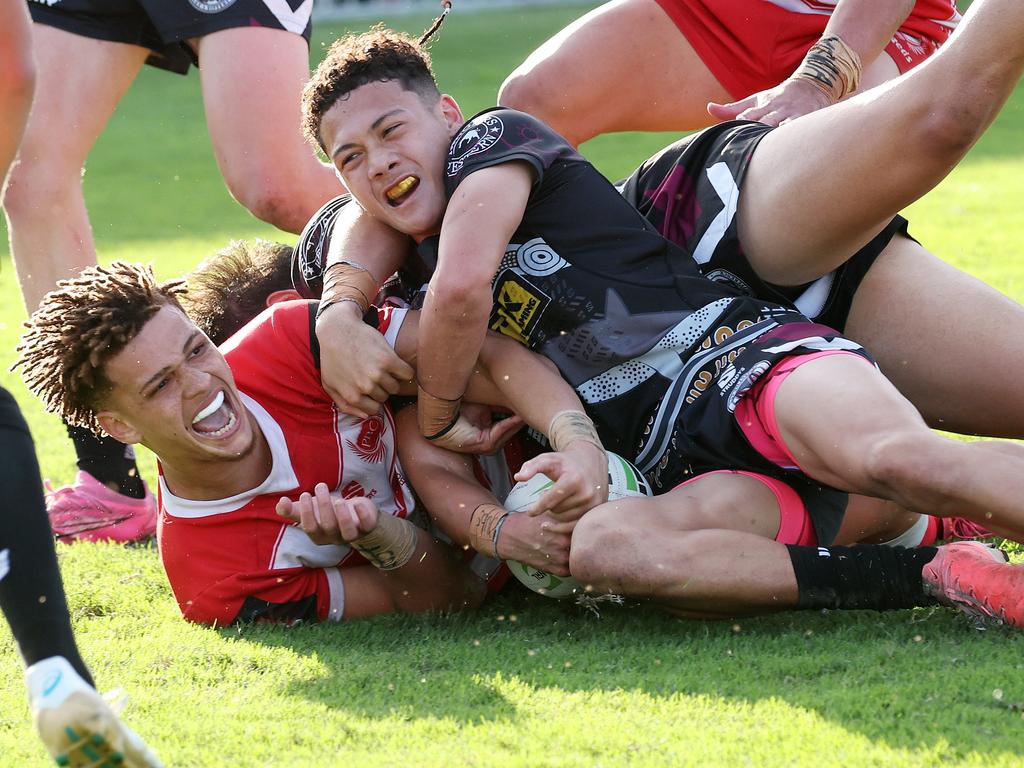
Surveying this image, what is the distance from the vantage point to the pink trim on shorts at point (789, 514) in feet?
11.5

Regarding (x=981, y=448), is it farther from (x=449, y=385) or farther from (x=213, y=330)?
(x=213, y=330)

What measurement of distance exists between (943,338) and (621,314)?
89 centimetres

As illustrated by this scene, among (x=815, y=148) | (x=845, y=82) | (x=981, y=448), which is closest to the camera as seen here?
(x=981, y=448)

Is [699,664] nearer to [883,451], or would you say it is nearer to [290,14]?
[883,451]

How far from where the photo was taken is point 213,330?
14.3 feet

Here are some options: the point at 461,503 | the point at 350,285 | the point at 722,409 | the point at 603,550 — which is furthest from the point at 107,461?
the point at 722,409

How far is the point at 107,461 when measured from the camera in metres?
4.78

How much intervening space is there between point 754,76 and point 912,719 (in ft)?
9.48

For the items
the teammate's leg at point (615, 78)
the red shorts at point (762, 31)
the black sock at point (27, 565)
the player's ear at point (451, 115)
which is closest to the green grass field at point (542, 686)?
the black sock at point (27, 565)

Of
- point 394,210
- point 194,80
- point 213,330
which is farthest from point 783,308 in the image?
point 194,80

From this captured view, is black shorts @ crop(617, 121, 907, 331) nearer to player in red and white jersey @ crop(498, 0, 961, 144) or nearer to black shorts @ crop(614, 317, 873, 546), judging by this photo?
black shorts @ crop(614, 317, 873, 546)

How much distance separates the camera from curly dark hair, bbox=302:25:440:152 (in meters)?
3.84

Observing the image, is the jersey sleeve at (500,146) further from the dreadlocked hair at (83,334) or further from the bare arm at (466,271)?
the dreadlocked hair at (83,334)

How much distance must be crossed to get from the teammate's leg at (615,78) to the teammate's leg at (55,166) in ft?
4.96
